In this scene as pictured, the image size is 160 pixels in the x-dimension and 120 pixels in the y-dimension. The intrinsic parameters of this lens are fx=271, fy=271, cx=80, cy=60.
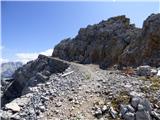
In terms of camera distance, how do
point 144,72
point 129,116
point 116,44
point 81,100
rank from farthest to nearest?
point 116,44
point 144,72
point 81,100
point 129,116

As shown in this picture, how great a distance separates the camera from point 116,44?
281ft

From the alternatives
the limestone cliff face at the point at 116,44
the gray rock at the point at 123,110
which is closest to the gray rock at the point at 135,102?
the gray rock at the point at 123,110

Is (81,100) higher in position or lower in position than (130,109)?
higher

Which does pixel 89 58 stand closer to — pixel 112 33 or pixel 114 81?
pixel 112 33

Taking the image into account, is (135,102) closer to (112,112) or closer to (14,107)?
(112,112)

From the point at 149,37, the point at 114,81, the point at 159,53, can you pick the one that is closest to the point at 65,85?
the point at 114,81

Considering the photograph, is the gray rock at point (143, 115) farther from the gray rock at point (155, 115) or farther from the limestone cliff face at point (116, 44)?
the limestone cliff face at point (116, 44)

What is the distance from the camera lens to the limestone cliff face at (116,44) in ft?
200

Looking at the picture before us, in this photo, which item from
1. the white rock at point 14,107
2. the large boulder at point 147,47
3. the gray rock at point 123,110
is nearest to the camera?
the gray rock at point 123,110

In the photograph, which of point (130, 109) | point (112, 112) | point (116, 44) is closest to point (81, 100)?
point (112, 112)

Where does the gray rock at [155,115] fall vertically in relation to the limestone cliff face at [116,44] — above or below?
below

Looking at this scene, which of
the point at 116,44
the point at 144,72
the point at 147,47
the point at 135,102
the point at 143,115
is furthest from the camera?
the point at 116,44

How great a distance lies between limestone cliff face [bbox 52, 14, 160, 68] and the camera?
200 ft

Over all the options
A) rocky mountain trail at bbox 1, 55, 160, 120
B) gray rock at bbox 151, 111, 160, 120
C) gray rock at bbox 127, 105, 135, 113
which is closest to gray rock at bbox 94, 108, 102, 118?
rocky mountain trail at bbox 1, 55, 160, 120
